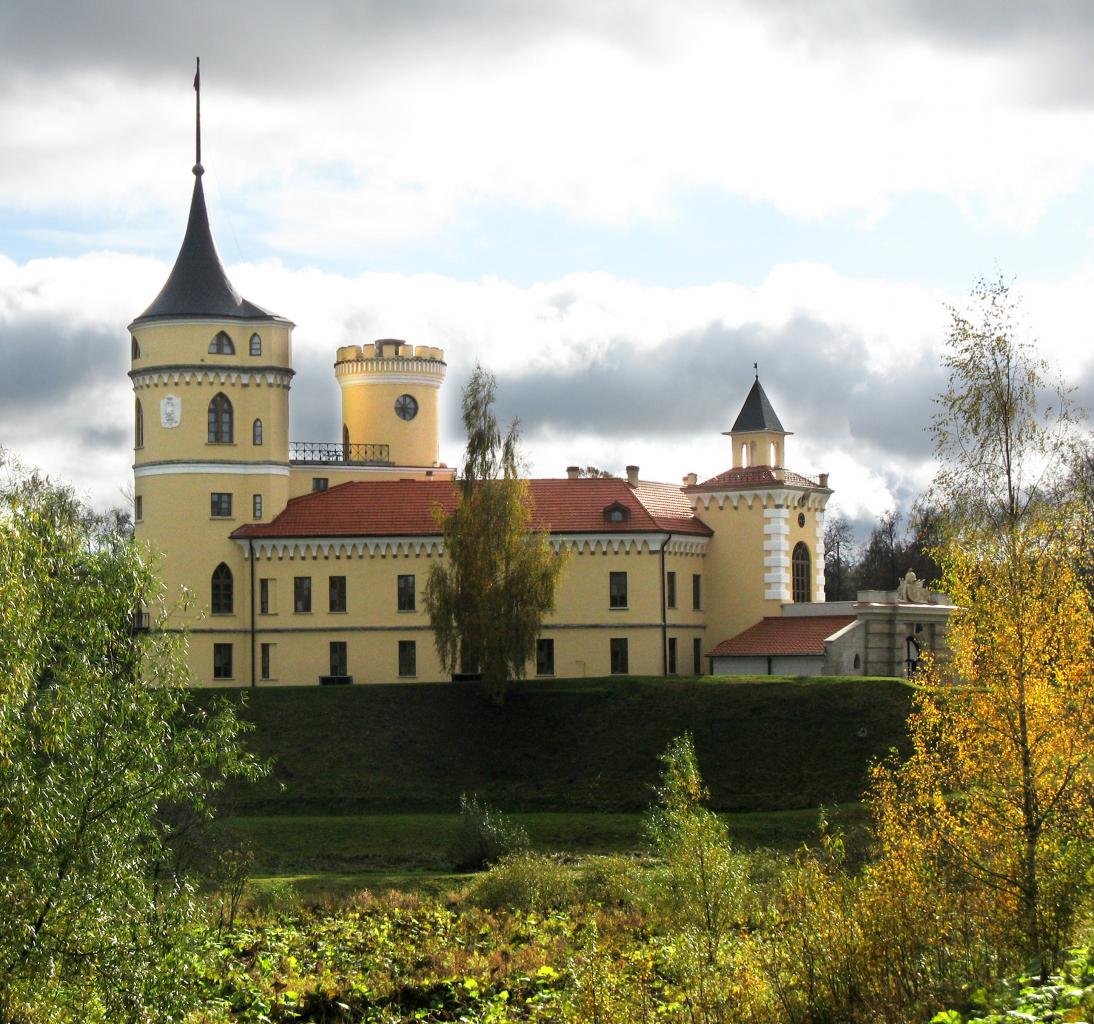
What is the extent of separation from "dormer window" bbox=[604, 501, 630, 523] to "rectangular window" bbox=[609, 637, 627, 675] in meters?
4.20

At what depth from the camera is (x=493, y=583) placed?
55219mm

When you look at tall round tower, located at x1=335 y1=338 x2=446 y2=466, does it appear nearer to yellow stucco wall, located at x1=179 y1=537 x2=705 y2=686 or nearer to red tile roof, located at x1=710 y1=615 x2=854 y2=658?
yellow stucco wall, located at x1=179 y1=537 x2=705 y2=686

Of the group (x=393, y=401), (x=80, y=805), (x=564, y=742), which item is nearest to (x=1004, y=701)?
(x=80, y=805)

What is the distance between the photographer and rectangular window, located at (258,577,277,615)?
207 ft

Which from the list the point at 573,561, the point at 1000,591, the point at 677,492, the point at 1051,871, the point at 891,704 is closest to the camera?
the point at 1051,871

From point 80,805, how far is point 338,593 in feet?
132

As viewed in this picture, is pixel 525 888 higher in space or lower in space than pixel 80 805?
lower

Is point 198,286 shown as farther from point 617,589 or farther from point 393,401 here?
point 617,589

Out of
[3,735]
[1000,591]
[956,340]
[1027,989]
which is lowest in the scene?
[1027,989]

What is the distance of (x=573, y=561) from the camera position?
62188 millimetres

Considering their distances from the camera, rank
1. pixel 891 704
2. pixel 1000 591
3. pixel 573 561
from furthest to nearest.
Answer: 1. pixel 573 561
2. pixel 891 704
3. pixel 1000 591

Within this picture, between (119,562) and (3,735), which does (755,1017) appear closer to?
(3,735)

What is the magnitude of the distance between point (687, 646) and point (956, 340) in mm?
38843

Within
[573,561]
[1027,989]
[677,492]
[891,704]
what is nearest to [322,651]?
[573,561]
